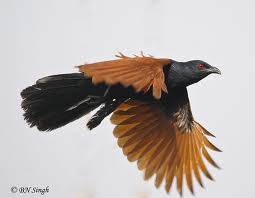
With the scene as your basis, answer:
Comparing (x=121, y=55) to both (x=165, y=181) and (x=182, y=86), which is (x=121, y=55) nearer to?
(x=182, y=86)

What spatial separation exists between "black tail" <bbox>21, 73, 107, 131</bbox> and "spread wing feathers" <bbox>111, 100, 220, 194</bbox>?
691 mm

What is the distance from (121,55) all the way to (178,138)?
6.91 feet

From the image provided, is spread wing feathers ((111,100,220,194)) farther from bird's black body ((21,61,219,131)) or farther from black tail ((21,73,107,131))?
black tail ((21,73,107,131))

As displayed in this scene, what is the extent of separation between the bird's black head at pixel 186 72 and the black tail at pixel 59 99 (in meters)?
1.05

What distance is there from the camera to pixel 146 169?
32.3 ft

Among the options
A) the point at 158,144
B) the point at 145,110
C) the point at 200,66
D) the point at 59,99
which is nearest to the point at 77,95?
the point at 59,99

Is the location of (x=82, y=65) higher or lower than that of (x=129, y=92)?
higher

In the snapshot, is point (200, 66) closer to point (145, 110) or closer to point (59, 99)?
point (145, 110)

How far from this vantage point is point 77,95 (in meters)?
9.23

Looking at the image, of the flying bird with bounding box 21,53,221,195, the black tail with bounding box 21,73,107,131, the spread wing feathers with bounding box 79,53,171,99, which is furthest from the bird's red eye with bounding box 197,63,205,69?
the black tail with bounding box 21,73,107,131

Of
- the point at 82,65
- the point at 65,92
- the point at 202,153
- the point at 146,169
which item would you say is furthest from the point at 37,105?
the point at 202,153

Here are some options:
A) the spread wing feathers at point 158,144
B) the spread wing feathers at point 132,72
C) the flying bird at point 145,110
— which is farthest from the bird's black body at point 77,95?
the spread wing feathers at point 132,72

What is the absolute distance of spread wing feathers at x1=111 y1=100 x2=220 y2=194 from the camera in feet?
32.2

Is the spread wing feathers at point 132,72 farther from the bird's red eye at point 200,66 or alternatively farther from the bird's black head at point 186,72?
the bird's red eye at point 200,66
